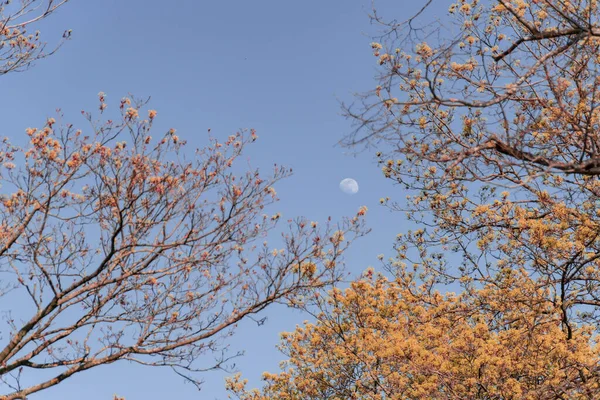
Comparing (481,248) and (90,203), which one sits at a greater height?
(90,203)

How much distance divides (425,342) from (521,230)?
274 cm

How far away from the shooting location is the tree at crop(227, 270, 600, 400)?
7363 millimetres

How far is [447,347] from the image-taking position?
8.14m

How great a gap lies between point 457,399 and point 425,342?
131 cm

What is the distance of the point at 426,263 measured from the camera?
9.08 meters

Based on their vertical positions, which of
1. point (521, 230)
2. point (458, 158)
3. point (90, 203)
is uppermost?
point (90, 203)

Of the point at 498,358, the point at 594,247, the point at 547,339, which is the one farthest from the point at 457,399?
the point at 594,247

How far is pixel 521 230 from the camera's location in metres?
7.26

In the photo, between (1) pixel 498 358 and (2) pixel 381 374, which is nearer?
(1) pixel 498 358

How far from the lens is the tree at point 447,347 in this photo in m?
7.36

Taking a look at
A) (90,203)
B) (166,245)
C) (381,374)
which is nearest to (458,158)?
(166,245)

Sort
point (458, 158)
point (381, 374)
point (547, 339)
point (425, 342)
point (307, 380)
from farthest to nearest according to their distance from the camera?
point (307, 380) → point (381, 374) → point (425, 342) → point (547, 339) → point (458, 158)

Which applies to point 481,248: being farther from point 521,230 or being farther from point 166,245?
point 166,245

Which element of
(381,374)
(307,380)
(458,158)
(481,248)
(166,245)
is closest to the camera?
(458,158)
